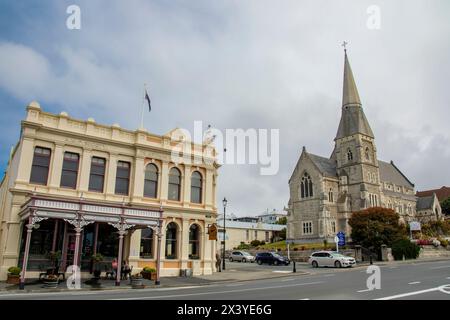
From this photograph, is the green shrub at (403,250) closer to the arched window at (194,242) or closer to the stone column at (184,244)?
the arched window at (194,242)

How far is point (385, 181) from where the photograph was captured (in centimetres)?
8375

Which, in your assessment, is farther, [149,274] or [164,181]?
[164,181]

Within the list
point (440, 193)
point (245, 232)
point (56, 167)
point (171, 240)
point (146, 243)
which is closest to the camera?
point (56, 167)

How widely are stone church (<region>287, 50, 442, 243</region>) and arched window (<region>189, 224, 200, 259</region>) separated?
42.1 metres

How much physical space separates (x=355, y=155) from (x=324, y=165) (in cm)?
658

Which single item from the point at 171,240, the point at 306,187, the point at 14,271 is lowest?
the point at 14,271

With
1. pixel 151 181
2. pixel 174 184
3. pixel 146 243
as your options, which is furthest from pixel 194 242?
pixel 151 181

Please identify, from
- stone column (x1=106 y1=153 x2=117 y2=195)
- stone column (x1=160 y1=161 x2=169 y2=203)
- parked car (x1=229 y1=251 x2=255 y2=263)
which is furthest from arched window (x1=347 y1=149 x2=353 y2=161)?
stone column (x1=106 y1=153 x2=117 y2=195)

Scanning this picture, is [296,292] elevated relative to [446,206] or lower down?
lower down

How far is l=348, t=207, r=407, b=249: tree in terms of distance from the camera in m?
42.6

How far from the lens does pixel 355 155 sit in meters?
73.4

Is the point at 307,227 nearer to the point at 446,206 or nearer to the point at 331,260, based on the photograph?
the point at 331,260

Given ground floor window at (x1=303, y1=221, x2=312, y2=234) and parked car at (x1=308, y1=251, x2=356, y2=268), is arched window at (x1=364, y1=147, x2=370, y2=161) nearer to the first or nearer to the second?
ground floor window at (x1=303, y1=221, x2=312, y2=234)

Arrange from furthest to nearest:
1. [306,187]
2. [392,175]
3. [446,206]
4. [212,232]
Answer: [446,206] → [392,175] → [306,187] → [212,232]
